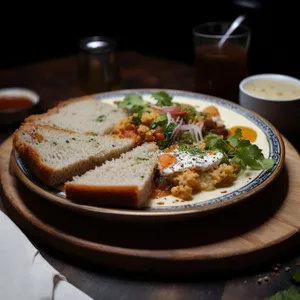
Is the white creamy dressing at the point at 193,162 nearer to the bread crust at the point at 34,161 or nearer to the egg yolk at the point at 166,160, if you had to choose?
the egg yolk at the point at 166,160

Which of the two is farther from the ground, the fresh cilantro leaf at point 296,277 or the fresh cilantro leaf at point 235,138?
the fresh cilantro leaf at point 235,138

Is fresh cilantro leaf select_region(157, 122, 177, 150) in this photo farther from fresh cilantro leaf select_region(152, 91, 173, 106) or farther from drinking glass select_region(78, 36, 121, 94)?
drinking glass select_region(78, 36, 121, 94)

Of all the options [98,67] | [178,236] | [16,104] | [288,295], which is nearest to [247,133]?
[178,236]

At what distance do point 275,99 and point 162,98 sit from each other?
0.73m

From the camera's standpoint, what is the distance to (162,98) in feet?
9.94

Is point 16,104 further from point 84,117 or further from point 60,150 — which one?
point 60,150

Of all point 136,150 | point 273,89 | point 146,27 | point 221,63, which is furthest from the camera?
point 146,27

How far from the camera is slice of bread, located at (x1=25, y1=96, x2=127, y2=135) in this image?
9.43ft

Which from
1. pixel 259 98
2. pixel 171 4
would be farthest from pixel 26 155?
pixel 171 4

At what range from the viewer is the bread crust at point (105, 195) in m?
1.99

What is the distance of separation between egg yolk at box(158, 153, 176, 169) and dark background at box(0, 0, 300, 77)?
302 centimetres

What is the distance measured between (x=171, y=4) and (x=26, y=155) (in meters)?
3.82

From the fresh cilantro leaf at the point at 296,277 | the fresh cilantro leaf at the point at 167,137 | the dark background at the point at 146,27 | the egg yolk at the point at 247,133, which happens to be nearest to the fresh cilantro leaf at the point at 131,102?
the fresh cilantro leaf at the point at 167,137

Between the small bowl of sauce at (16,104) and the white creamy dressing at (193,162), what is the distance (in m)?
1.32
